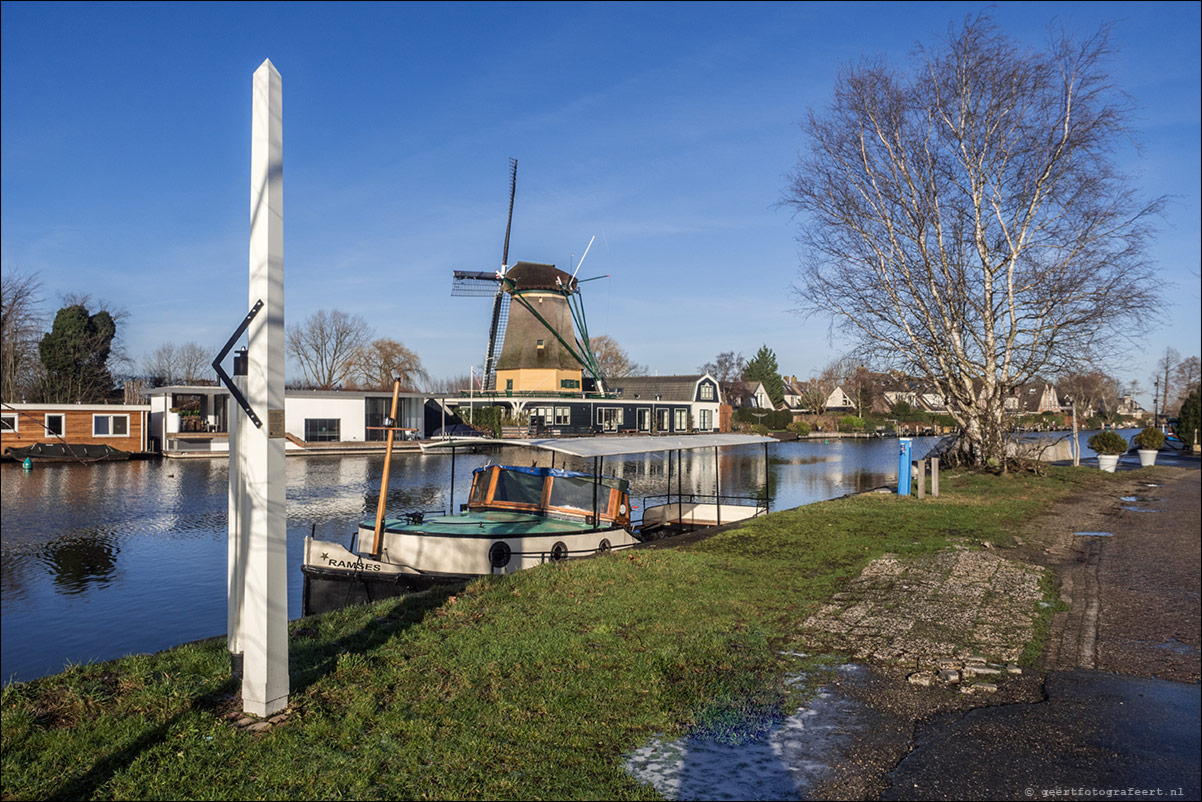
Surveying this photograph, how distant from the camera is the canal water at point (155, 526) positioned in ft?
43.1

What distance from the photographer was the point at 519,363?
67125 mm

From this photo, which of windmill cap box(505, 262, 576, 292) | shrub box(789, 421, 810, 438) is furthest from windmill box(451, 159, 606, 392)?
shrub box(789, 421, 810, 438)

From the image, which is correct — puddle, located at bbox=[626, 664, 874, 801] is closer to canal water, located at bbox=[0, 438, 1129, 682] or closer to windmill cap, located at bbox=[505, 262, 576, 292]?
canal water, located at bbox=[0, 438, 1129, 682]

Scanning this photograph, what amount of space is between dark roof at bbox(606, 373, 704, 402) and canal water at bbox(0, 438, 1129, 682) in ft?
80.4

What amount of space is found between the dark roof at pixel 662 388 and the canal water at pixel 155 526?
24516 mm

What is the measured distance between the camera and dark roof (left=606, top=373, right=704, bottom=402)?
75.3m

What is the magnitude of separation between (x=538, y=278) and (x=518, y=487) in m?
54.1

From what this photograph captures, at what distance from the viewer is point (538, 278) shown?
68.1 m

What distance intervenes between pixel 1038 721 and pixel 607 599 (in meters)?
4.50

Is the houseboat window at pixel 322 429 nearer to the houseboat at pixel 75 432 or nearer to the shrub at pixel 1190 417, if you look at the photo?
the houseboat at pixel 75 432

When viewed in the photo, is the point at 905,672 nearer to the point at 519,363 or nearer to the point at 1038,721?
the point at 1038,721

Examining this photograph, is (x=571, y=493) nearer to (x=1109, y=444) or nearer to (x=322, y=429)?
(x=1109, y=444)

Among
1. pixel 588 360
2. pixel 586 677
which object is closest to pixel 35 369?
pixel 588 360

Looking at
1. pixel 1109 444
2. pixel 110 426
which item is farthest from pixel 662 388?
pixel 1109 444
